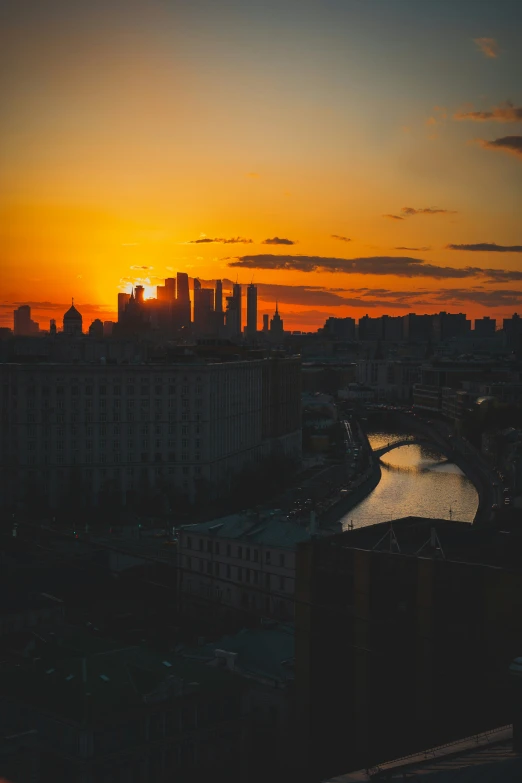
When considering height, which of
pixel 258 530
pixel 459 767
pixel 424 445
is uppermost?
pixel 459 767

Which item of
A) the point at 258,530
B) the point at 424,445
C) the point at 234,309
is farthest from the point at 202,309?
the point at 258,530

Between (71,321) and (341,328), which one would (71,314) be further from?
(341,328)

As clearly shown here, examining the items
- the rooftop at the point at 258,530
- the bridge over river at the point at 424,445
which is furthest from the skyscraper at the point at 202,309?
the rooftop at the point at 258,530

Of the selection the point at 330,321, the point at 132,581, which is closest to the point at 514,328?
the point at 330,321

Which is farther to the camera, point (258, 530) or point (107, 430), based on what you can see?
point (107, 430)

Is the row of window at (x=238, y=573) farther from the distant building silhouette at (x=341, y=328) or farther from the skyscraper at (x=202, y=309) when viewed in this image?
the distant building silhouette at (x=341, y=328)

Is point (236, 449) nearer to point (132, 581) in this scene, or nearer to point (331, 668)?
point (132, 581)

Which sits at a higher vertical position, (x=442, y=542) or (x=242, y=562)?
(x=442, y=542)
